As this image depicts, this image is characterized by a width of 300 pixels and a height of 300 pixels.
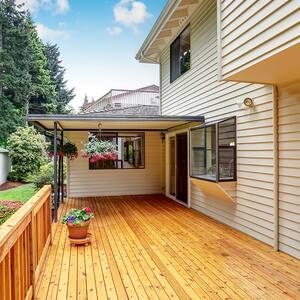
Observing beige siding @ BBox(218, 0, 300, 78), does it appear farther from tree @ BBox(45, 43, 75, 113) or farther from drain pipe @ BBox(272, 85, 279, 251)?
tree @ BBox(45, 43, 75, 113)

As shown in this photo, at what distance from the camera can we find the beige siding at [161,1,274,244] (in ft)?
15.4

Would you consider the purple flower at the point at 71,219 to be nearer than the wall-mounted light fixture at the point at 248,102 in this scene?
Yes

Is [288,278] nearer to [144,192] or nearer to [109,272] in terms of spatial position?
[109,272]

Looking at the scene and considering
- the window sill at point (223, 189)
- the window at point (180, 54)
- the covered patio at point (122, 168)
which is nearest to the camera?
the window sill at point (223, 189)

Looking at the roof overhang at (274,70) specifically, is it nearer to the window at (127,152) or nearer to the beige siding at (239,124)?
the beige siding at (239,124)

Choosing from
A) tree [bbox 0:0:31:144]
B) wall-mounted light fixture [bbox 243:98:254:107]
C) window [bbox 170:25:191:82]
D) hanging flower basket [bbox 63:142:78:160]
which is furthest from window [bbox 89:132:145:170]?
tree [bbox 0:0:31:144]

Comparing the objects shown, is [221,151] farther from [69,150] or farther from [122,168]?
[122,168]

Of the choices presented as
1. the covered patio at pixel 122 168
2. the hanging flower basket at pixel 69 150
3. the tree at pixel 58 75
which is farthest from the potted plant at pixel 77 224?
the tree at pixel 58 75

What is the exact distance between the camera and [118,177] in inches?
397

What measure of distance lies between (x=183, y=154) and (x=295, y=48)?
5.54 meters

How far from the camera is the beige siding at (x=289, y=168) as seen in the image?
13.3 feet

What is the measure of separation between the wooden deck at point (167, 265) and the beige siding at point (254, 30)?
247 cm

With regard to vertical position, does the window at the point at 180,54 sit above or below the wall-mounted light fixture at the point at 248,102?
above

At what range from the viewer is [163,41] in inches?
361
